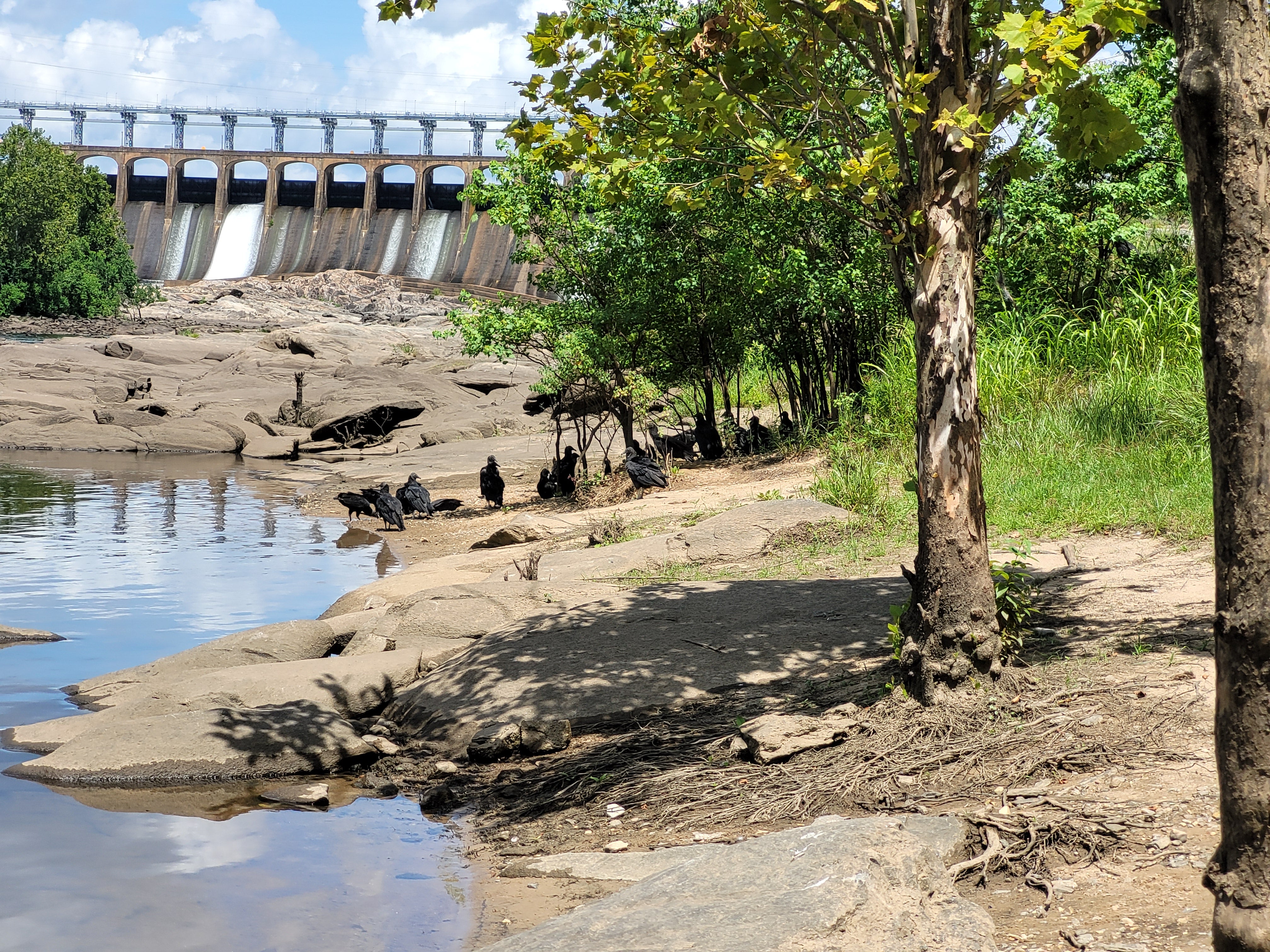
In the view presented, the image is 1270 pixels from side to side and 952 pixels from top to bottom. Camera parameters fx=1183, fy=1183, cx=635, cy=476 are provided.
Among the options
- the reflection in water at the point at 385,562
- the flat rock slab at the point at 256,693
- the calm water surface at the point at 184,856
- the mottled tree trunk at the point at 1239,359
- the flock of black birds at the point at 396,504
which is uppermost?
the mottled tree trunk at the point at 1239,359

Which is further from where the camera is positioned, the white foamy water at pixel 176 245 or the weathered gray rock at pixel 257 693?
the white foamy water at pixel 176 245

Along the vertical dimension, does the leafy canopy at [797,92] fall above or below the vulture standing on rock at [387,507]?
above

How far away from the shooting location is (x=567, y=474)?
1455 cm

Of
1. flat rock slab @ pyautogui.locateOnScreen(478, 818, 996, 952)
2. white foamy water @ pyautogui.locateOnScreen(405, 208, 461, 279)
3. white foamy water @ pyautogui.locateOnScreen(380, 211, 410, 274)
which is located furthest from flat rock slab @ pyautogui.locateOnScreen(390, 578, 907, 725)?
white foamy water @ pyautogui.locateOnScreen(380, 211, 410, 274)

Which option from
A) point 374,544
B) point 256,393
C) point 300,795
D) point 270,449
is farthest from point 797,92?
point 256,393

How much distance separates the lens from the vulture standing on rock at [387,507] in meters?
13.9

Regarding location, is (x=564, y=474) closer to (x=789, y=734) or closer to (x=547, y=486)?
(x=547, y=486)

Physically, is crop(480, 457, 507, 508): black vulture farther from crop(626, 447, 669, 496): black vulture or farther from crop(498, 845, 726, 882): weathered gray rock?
crop(498, 845, 726, 882): weathered gray rock

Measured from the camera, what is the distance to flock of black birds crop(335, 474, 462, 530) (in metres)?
13.9

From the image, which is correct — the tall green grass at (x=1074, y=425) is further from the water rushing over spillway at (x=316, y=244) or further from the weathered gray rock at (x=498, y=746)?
the water rushing over spillway at (x=316, y=244)

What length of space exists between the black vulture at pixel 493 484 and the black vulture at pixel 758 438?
3.19 m

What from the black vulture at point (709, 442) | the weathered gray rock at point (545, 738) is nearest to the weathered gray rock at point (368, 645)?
the weathered gray rock at point (545, 738)

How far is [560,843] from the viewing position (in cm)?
435

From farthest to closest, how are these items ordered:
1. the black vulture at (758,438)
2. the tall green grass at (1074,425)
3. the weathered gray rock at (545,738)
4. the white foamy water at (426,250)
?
1. the white foamy water at (426,250)
2. the black vulture at (758,438)
3. the tall green grass at (1074,425)
4. the weathered gray rock at (545,738)
